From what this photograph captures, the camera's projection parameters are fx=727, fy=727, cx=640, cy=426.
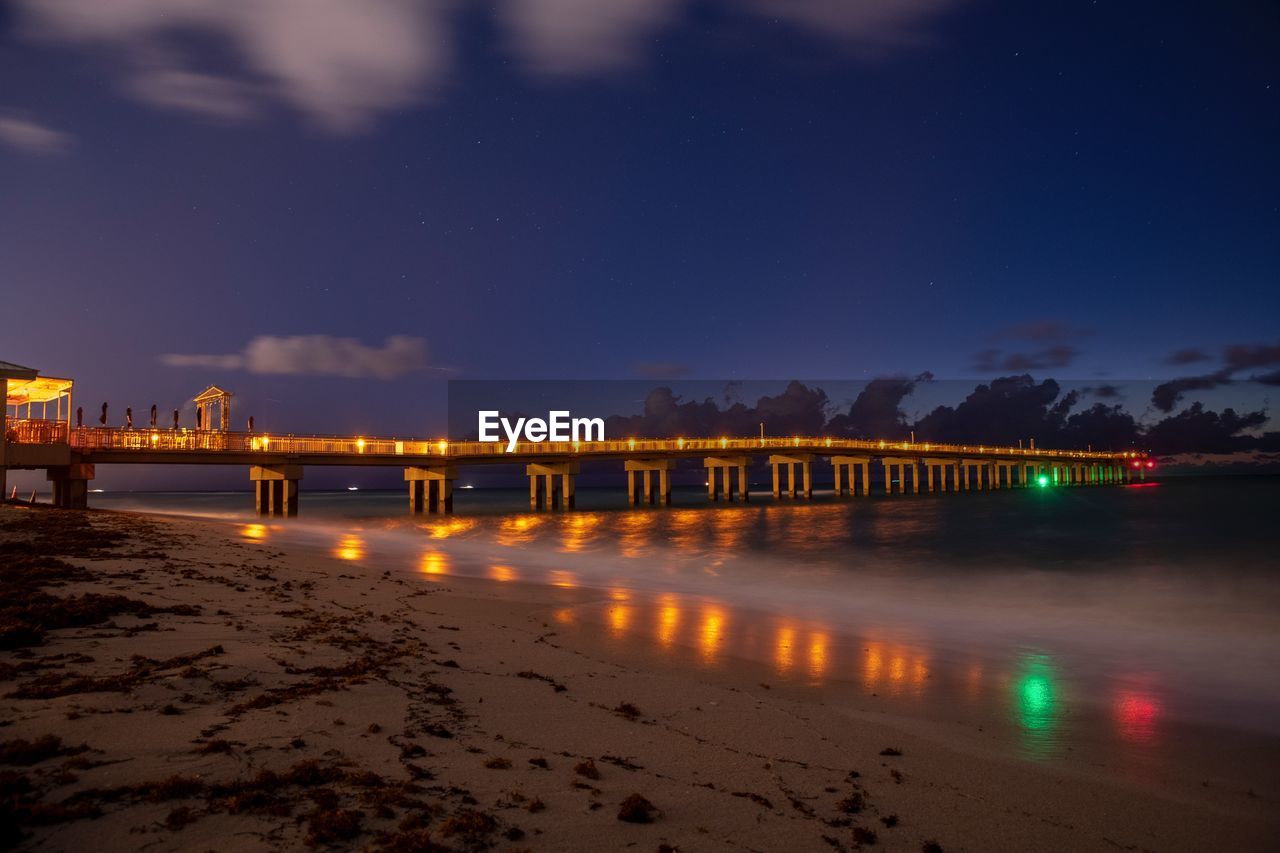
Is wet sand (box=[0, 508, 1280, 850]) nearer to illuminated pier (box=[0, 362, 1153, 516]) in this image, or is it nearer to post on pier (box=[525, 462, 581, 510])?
illuminated pier (box=[0, 362, 1153, 516])

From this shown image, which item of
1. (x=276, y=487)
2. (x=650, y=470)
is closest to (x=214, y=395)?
(x=276, y=487)

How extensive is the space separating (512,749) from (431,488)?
5829 centimetres

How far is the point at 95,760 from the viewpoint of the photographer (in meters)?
4.95

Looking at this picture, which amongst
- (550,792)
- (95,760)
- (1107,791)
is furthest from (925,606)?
(95,760)

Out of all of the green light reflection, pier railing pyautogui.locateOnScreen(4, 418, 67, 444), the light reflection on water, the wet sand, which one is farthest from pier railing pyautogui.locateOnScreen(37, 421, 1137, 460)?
the green light reflection

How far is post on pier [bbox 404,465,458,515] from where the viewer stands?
60.0 m

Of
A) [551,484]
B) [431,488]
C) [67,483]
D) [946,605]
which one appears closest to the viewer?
[946,605]

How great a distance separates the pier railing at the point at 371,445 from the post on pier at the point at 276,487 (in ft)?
5.50

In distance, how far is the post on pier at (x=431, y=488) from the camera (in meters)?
60.0

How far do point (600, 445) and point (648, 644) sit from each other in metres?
60.0

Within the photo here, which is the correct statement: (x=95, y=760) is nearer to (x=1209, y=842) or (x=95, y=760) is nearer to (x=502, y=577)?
(x=1209, y=842)

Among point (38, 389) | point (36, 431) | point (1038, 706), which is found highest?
point (38, 389)

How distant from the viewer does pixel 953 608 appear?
1928 centimetres

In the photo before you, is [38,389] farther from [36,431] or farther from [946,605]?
[946,605]
